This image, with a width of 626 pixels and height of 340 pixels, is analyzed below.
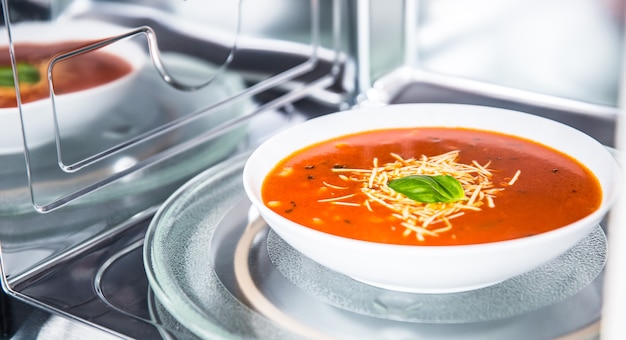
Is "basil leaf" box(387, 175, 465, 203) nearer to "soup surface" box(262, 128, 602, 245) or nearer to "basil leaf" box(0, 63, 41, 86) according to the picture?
"soup surface" box(262, 128, 602, 245)

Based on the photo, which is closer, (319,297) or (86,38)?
(319,297)

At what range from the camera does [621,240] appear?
1.46ft


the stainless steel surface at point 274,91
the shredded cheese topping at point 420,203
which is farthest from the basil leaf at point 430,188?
Answer: the stainless steel surface at point 274,91

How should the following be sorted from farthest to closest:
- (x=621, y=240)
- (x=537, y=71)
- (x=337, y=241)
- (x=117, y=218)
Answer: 1. (x=537, y=71)
2. (x=117, y=218)
3. (x=337, y=241)
4. (x=621, y=240)

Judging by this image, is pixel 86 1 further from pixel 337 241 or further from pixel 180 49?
pixel 337 241

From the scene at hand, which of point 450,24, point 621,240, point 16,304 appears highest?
point 621,240

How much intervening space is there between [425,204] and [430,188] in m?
0.02

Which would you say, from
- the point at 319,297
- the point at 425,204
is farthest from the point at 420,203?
the point at 319,297

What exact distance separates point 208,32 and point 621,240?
2.20 ft

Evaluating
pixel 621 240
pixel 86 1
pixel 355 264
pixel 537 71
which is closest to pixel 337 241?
pixel 355 264

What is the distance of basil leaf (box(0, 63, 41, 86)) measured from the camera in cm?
81

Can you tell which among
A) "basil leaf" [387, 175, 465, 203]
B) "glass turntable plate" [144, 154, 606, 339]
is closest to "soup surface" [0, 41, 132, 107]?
"glass turntable plate" [144, 154, 606, 339]

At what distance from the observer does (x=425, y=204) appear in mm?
781

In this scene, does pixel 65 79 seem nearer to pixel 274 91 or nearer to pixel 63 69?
pixel 63 69
